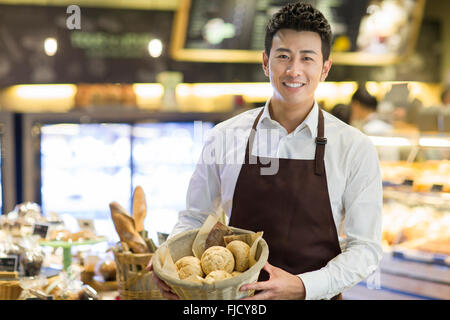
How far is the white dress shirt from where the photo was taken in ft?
4.58

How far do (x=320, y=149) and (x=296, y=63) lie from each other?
0.24 m

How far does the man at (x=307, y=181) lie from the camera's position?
1.39m

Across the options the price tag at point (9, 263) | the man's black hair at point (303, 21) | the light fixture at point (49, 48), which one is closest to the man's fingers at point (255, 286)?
the man's black hair at point (303, 21)

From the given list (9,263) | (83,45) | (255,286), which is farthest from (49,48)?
(255,286)

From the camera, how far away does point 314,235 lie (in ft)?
4.74

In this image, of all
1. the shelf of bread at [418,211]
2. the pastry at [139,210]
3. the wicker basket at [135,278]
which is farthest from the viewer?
the shelf of bread at [418,211]

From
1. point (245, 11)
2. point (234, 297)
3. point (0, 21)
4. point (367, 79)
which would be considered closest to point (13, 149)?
point (0, 21)

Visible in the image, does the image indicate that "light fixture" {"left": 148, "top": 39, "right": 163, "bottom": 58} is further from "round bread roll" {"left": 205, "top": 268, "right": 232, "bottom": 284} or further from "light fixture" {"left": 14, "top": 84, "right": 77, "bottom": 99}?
"round bread roll" {"left": 205, "top": 268, "right": 232, "bottom": 284}

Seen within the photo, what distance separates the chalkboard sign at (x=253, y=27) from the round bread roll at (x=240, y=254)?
3.44 m

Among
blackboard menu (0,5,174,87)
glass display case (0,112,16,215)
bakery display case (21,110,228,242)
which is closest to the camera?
glass display case (0,112,16,215)

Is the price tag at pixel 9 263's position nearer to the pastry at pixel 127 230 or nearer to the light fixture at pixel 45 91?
the pastry at pixel 127 230

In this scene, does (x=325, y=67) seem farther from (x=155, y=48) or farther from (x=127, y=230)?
(x=155, y=48)

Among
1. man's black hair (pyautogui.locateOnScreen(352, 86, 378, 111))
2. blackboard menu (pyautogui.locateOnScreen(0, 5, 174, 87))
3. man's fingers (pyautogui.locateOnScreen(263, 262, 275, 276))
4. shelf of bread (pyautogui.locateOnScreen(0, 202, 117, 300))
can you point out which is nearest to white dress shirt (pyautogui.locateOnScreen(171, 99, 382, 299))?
man's fingers (pyautogui.locateOnScreen(263, 262, 275, 276))
